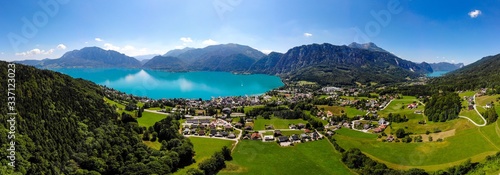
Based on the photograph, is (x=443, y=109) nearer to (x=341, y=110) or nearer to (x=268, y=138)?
(x=341, y=110)

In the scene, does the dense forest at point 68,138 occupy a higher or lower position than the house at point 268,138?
higher

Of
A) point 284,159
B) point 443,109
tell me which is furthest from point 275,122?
point 443,109

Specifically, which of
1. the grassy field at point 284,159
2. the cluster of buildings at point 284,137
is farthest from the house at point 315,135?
the grassy field at point 284,159

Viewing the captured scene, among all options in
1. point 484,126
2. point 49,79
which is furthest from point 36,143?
point 484,126

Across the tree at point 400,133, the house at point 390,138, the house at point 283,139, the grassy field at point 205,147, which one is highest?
the tree at point 400,133

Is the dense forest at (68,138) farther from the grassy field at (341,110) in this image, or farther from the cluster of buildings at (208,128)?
the grassy field at (341,110)

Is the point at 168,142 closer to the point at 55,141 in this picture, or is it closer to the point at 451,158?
the point at 55,141
